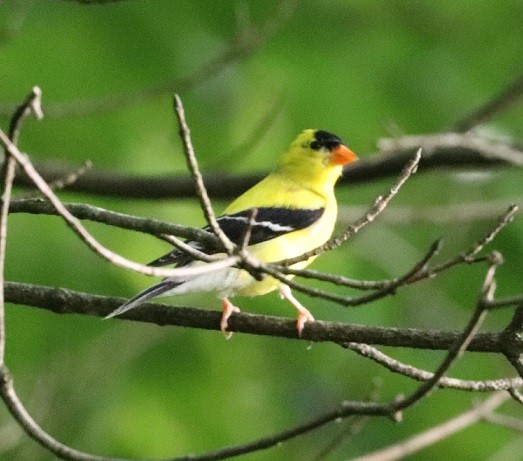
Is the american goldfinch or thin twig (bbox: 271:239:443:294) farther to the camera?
the american goldfinch

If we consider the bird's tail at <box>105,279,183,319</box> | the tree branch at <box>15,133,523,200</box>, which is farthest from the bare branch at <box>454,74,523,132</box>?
the bird's tail at <box>105,279,183,319</box>

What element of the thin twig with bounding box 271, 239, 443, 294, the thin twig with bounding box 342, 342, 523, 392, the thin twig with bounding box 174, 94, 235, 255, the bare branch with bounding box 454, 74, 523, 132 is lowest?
the thin twig with bounding box 342, 342, 523, 392

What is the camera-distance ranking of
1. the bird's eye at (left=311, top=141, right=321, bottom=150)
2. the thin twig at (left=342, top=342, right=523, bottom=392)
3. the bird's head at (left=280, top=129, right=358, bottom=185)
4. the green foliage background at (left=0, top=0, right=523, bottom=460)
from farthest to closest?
the green foliage background at (left=0, top=0, right=523, bottom=460) < the bird's eye at (left=311, top=141, right=321, bottom=150) < the bird's head at (left=280, top=129, right=358, bottom=185) < the thin twig at (left=342, top=342, right=523, bottom=392)

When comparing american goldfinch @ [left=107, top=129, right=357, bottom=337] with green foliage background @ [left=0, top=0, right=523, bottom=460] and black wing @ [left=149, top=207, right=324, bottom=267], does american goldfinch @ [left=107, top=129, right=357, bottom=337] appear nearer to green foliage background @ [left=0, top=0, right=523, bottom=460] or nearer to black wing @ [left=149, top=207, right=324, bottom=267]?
black wing @ [left=149, top=207, right=324, bottom=267]

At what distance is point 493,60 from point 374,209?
5.13m

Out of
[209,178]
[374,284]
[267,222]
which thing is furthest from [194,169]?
[209,178]

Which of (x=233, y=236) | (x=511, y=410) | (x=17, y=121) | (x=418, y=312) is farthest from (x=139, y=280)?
(x=17, y=121)

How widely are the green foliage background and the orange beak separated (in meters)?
0.52

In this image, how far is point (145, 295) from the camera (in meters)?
4.26

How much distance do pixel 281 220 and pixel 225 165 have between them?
1.62 meters

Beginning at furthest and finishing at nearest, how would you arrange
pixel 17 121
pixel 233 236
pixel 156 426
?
pixel 156 426, pixel 233 236, pixel 17 121

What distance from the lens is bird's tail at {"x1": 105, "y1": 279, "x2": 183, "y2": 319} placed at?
3768 mm

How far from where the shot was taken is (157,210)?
7695 millimetres

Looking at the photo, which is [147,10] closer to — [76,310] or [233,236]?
[233,236]
